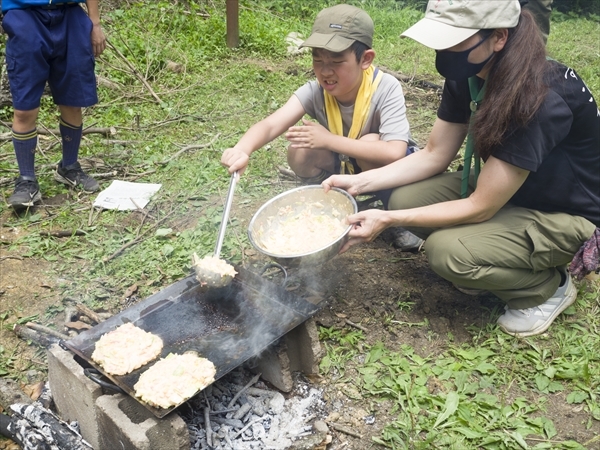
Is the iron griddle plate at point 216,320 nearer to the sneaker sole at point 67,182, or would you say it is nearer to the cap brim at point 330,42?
the cap brim at point 330,42

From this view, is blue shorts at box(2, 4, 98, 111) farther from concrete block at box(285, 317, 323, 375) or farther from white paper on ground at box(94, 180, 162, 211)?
concrete block at box(285, 317, 323, 375)

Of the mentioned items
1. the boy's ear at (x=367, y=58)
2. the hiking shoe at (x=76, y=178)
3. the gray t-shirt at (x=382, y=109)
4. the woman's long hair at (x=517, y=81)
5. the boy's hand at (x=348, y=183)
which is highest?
the woman's long hair at (x=517, y=81)

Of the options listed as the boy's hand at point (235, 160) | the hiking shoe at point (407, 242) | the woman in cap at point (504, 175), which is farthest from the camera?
the hiking shoe at point (407, 242)

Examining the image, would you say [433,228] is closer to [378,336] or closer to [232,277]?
[378,336]

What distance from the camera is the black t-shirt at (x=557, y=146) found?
2648 millimetres

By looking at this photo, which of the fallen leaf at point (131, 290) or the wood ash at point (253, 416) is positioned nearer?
the wood ash at point (253, 416)

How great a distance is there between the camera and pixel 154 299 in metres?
2.79

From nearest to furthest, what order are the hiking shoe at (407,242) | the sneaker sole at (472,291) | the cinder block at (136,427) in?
1. the cinder block at (136,427)
2. the sneaker sole at (472,291)
3. the hiking shoe at (407,242)

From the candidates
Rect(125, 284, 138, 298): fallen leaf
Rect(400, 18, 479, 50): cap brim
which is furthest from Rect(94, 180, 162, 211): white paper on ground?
Rect(400, 18, 479, 50): cap brim

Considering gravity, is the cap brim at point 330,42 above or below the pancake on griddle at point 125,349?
above

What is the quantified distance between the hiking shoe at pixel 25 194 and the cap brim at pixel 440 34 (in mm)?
3209

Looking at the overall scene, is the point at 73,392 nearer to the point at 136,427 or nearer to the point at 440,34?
the point at 136,427

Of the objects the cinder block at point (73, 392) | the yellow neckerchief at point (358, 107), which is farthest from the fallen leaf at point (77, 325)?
the yellow neckerchief at point (358, 107)

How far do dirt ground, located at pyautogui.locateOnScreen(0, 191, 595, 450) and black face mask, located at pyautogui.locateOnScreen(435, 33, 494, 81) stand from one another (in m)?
1.35
